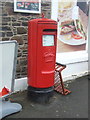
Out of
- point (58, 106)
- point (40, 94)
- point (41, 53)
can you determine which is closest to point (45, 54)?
point (41, 53)

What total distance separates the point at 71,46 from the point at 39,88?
1.96 metres

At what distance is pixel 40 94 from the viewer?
3.59m

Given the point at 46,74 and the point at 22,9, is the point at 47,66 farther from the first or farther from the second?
the point at 22,9

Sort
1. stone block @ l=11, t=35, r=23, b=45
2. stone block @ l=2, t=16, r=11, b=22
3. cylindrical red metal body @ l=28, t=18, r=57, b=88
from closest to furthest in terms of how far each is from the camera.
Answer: cylindrical red metal body @ l=28, t=18, r=57, b=88, stone block @ l=2, t=16, r=11, b=22, stone block @ l=11, t=35, r=23, b=45

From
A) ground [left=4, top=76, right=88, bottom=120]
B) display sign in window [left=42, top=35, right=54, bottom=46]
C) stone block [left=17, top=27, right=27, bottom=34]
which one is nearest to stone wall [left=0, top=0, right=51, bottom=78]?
stone block [left=17, top=27, right=27, bottom=34]

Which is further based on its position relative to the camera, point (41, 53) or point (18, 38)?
point (18, 38)

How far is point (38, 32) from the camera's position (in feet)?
10.7

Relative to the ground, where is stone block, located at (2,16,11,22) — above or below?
above

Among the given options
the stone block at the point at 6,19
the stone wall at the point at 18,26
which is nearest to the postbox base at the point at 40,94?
the stone wall at the point at 18,26

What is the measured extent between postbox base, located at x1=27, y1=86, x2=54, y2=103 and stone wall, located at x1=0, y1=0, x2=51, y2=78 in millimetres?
517

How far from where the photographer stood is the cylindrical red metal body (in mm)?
3264

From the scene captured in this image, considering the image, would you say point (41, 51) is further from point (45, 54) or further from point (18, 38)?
point (18, 38)

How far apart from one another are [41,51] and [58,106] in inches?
45.4

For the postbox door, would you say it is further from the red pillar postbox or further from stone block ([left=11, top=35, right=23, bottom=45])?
stone block ([left=11, top=35, right=23, bottom=45])
